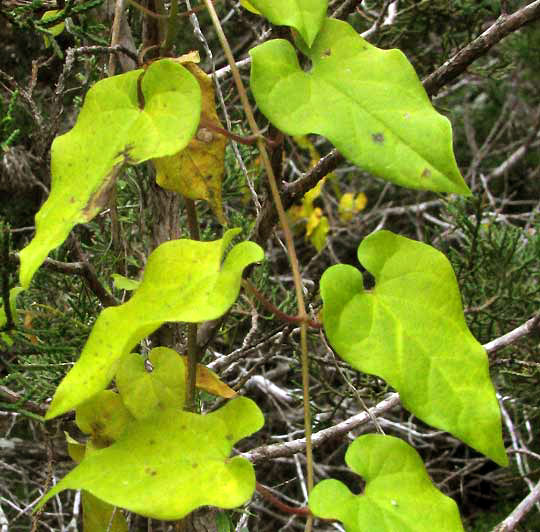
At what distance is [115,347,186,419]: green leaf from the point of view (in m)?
0.54

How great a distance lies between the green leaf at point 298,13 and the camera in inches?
19.0

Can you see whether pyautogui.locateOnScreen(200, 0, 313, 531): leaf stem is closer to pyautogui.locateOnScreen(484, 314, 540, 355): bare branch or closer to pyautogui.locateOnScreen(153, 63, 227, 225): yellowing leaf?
pyautogui.locateOnScreen(153, 63, 227, 225): yellowing leaf

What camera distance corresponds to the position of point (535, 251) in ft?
4.41

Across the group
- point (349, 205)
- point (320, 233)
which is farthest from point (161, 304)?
point (349, 205)

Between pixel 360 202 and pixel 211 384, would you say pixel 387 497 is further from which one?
pixel 360 202

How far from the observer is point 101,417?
1.94 ft

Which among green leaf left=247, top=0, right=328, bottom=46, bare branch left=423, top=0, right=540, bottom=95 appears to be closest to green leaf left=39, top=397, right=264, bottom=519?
green leaf left=247, top=0, right=328, bottom=46

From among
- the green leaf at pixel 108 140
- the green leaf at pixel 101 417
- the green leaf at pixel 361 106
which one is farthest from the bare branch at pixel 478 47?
the green leaf at pixel 101 417

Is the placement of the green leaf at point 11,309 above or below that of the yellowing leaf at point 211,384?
above

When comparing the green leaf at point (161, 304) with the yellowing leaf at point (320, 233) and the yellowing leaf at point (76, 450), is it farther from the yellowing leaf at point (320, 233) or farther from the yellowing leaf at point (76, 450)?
the yellowing leaf at point (320, 233)

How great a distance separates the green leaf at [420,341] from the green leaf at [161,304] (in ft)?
0.22

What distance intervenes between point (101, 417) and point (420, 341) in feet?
0.93

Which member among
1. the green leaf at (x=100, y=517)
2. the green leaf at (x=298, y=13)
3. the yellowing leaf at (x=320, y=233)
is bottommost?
the yellowing leaf at (x=320, y=233)

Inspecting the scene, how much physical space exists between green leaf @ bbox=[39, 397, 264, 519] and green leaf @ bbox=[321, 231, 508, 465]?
0.32 ft
